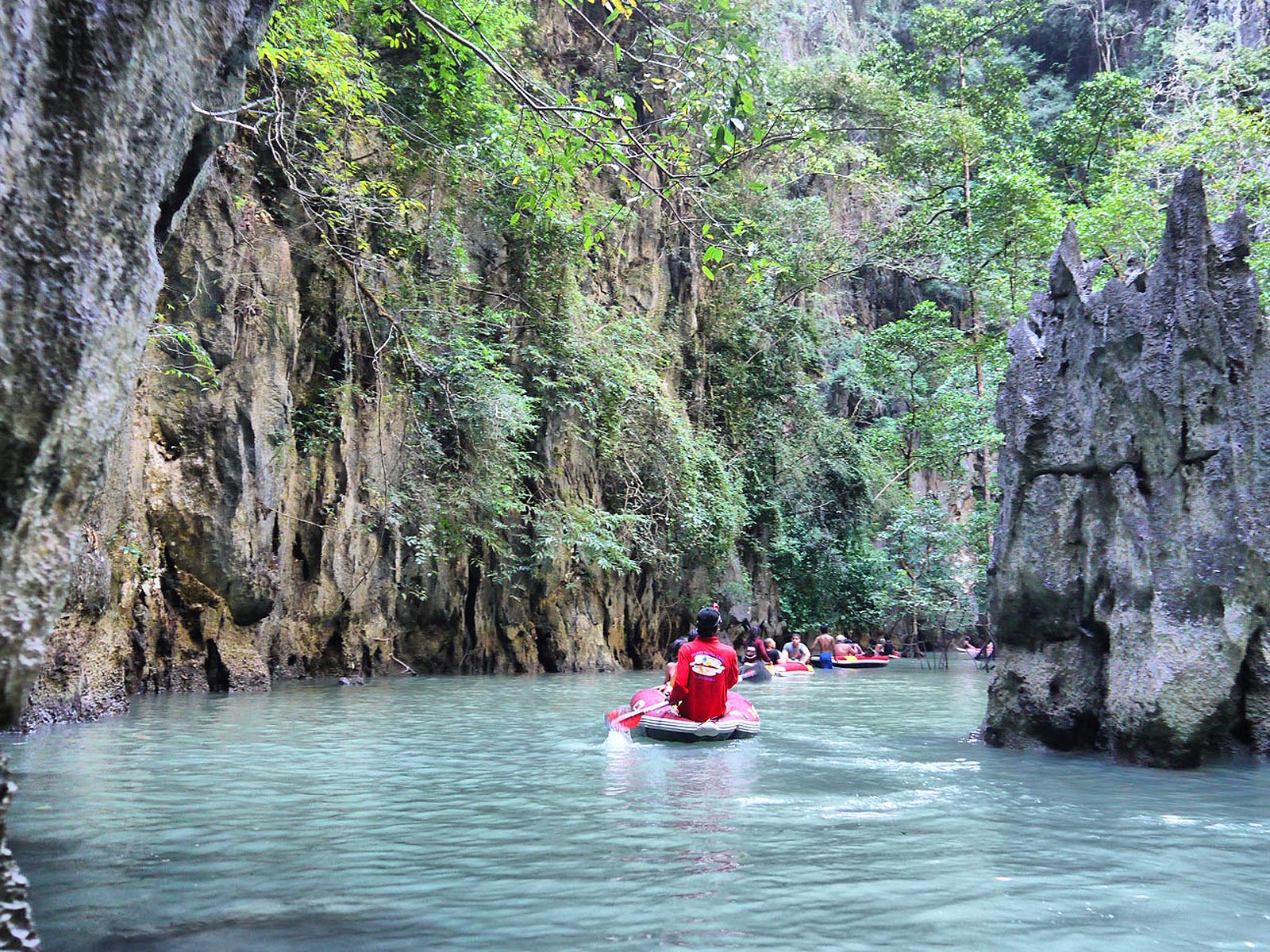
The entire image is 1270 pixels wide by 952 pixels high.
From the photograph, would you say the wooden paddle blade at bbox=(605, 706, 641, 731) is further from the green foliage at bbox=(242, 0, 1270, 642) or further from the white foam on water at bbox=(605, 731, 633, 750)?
the green foliage at bbox=(242, 0, 1270, 642)

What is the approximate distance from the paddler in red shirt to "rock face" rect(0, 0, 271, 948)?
7537 mm

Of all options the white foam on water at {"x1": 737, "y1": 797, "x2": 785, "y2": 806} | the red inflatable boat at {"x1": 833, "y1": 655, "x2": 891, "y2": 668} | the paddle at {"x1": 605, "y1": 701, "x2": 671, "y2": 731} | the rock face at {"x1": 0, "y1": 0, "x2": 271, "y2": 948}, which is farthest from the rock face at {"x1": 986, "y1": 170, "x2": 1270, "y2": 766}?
the red inflatable boat at {"x1": 833, "y1": 655, "x2": 891, "y2": 668}

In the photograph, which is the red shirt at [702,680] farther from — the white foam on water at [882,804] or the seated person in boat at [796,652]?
the seated person in boat at [796,652]

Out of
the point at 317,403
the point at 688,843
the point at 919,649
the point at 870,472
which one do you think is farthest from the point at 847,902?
the point at 919,649

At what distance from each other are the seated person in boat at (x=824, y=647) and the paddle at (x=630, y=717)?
15.3 metres

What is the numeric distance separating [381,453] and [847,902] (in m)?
14.8

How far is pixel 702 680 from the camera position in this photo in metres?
10.5

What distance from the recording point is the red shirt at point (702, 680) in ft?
34.2

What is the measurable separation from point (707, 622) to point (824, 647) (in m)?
17.2

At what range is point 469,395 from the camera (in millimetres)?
18375

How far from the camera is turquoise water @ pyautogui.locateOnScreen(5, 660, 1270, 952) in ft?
13.4

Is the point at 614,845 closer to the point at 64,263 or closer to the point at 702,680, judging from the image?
the point at 64,263

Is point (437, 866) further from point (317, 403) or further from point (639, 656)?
point (639, 656)

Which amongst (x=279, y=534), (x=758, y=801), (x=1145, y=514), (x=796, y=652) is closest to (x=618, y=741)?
(x=758, y=801)
